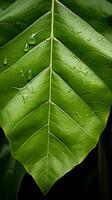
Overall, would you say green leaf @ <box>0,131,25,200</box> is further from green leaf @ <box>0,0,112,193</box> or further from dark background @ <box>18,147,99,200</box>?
green leaf @ <box>0,0,112,193</box>

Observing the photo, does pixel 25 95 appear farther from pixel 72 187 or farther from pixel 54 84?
pixel 72 187

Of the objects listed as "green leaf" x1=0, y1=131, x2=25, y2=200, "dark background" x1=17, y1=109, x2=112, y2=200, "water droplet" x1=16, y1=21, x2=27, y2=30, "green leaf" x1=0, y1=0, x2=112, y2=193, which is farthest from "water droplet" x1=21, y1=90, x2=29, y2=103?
"dark background" x1=17, y1=109, x2=112, y2=200

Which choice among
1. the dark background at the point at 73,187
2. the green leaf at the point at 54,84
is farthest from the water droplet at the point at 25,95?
the dark background at the point at 73,187

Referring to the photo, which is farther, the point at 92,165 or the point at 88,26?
the point at 92,165


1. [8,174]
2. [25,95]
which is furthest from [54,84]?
[8,174]

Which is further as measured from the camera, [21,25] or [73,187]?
[73,187]

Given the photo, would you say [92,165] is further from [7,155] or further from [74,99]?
[74,99]

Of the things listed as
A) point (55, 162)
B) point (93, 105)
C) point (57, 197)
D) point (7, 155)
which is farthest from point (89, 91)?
point (57, 197)
